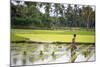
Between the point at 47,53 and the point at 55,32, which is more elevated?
the point at 55,32

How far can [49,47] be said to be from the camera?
2385 mm

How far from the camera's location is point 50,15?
94.3 inches

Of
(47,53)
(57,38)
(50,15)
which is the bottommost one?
(47,53)

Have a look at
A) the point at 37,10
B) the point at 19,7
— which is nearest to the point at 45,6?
the point at 37,10

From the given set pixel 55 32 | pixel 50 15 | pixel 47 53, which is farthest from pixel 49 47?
pixel 50 15

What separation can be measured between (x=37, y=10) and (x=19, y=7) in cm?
22

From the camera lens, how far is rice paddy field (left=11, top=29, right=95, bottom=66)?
224 centimetres

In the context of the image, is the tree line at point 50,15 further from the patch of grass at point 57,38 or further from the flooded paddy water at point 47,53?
the flooded paddy water at point 47,53

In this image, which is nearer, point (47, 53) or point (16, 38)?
point (16, 38)

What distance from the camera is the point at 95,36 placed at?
2.65 m

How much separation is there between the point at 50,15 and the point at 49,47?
0.38 m

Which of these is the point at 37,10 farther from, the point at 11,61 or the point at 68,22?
the point at 11,61

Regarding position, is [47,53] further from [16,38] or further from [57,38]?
[16,38]
